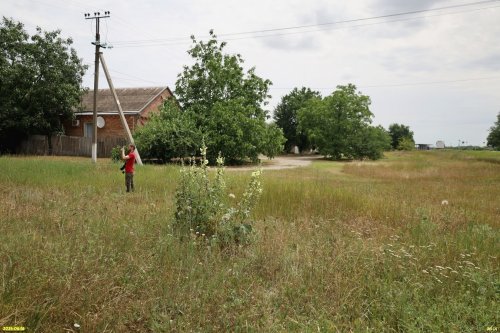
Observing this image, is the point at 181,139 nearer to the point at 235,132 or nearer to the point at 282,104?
the point at 235,132

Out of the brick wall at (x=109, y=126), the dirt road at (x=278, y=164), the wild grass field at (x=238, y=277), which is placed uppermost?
the brick wall at (x=109, y=126)

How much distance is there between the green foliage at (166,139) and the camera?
79.7ft

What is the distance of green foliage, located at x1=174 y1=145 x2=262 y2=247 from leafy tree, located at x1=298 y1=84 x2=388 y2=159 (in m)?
43.1

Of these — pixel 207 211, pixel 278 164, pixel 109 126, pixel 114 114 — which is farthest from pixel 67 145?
pixel 207 211

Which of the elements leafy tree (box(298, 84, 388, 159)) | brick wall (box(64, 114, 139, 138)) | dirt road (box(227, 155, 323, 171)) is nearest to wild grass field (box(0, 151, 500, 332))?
dirt road (box(227, 155, 323, 171))

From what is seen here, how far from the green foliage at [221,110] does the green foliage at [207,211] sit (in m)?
19.9

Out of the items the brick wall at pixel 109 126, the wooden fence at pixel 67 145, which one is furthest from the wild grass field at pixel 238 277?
the brick wall at pixel 109 126

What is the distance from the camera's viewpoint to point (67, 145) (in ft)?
107

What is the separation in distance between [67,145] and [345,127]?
108 ft

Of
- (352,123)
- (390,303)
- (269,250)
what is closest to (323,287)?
(390,303)

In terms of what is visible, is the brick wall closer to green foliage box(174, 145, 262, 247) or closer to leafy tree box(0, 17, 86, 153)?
leafy tree box(0, 17, 86, 153)

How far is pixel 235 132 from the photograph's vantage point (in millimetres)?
27891

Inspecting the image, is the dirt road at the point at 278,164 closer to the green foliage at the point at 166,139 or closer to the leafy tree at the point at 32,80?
the green foliage at the point at 166,139

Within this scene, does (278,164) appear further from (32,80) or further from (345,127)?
(32,80)
